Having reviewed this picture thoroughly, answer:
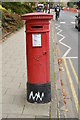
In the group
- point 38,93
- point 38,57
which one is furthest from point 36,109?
point 38,57

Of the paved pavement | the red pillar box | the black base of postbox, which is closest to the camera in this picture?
the paved pavement

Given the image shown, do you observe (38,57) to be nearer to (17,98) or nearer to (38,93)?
(38,93)

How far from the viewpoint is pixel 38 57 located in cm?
570

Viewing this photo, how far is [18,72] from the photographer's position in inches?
338

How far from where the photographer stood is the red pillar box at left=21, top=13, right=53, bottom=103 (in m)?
5.57

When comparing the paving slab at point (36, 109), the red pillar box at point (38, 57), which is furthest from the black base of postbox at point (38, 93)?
the paving slab at point (36, 109)

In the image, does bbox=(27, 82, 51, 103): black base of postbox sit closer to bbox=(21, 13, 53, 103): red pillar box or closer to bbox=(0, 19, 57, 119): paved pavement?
bbox=(21, 13, 53, 103): red pillar box

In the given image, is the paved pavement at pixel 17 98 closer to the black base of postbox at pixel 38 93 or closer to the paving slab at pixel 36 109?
the paving slab at pixel 36 109

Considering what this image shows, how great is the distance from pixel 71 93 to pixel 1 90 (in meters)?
1.72

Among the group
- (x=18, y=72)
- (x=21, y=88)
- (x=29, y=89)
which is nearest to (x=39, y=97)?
(x=29, y=89)

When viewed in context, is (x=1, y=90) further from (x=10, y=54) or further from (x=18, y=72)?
(x=10, y=54)

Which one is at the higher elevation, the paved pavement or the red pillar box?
the red pillar box

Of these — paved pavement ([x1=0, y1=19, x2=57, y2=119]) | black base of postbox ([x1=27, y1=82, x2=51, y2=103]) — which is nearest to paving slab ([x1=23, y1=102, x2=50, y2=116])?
paved pavement ([x1=0, y1=19, x2=57, y2=119])

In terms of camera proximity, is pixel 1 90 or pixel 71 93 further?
pixel 71 93
